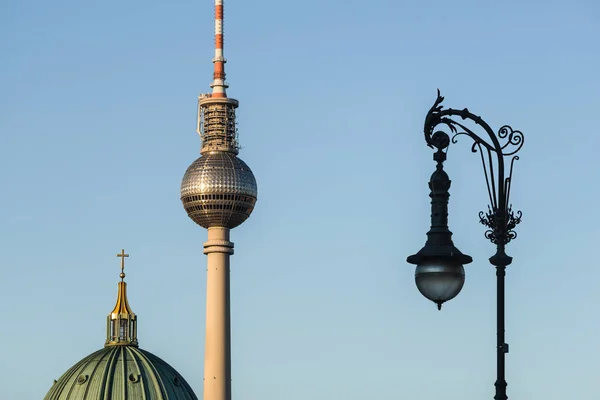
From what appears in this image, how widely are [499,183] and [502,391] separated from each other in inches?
144

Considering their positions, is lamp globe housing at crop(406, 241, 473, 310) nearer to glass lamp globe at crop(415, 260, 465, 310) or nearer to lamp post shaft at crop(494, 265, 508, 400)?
glass lamp globe at crop(415, 260, 465, 310)

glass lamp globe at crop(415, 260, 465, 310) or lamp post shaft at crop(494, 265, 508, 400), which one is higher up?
glass lamp globe at crop(415, 260, 465, 310)

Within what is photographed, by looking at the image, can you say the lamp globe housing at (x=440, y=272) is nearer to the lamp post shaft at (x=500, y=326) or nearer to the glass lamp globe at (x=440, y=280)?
the glass lamp globe at (x=440, y=280)

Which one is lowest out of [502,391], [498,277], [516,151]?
[502,391]

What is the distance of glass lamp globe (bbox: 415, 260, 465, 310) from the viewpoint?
32.0 metres

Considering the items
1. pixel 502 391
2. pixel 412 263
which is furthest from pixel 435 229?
pixel 502 391

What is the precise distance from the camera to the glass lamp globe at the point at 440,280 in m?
32.0

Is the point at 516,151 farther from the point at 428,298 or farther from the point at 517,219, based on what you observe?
the point at 428,298

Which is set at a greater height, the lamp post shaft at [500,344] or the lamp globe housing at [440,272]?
the lamp globe housing at [440,272]

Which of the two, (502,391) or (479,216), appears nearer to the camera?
(502,391)

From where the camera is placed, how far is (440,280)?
32.2 metres

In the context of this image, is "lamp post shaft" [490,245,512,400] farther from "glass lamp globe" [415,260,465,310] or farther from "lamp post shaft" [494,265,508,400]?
"glass lamp globe" [415,260,465,310]

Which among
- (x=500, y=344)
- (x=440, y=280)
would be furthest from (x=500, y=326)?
(x=440, y=280)

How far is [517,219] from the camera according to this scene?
33.6 metres
